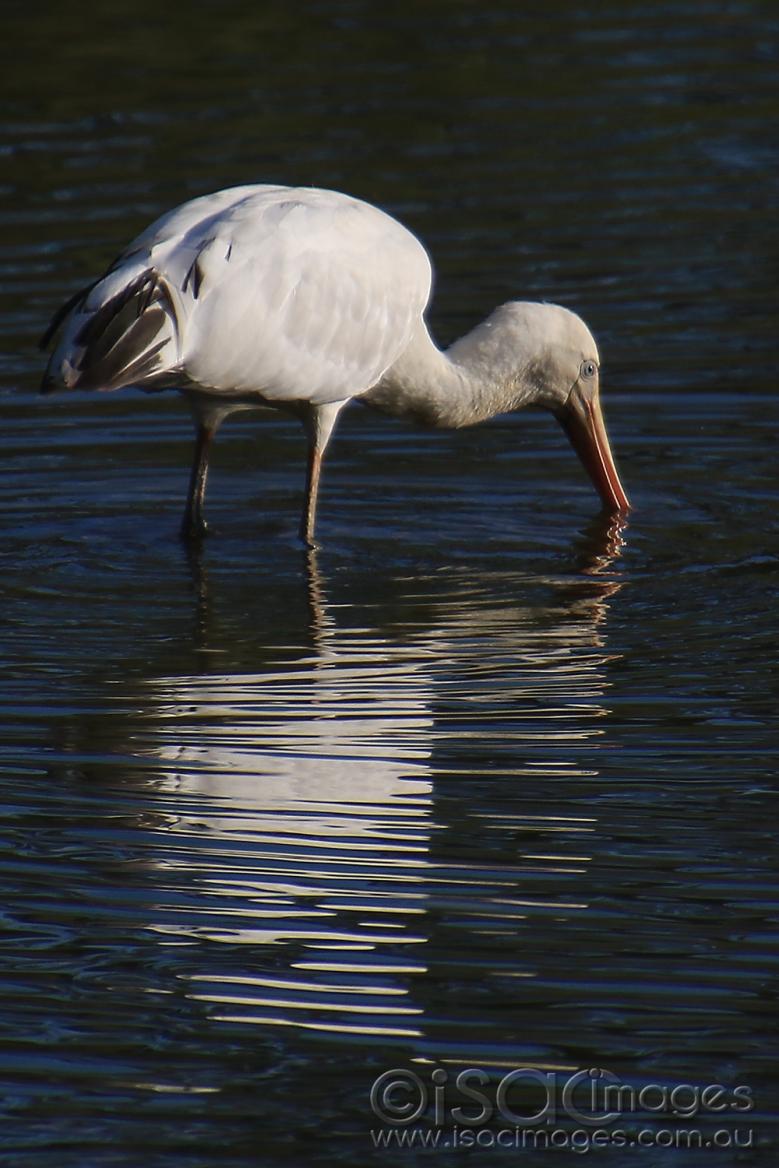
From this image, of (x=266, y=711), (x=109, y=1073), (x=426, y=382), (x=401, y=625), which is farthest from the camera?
(x=426, y=382)

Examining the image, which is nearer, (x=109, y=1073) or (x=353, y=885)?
(x=109, y=1073)

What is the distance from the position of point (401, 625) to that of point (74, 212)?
22.0 ft

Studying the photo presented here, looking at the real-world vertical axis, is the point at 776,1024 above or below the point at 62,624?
above

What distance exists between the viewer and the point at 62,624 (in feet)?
25.8

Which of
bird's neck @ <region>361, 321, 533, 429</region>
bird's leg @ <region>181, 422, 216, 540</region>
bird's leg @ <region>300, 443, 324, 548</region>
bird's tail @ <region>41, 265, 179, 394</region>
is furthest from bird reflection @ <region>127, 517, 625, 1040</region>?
bird's neck @ <region>361, 321, 533, 429</region>

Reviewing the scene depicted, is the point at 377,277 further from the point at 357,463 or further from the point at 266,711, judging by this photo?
the point at 266,711

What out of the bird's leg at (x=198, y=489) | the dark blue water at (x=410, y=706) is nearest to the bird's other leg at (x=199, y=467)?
the bird's leg at (x=198, y=489)

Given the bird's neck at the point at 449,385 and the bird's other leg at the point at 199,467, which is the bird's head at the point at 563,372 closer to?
the bird's neck at the point at 449,385

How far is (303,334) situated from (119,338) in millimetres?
1075

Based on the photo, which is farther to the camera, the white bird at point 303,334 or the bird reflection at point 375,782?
the white bird at point 303,334

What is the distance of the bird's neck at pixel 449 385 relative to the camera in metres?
9.42

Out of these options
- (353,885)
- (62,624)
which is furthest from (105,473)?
(353,885)

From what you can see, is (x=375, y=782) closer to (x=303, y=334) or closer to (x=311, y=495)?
(x=303, y=334)

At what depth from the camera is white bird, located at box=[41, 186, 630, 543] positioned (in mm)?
7879
